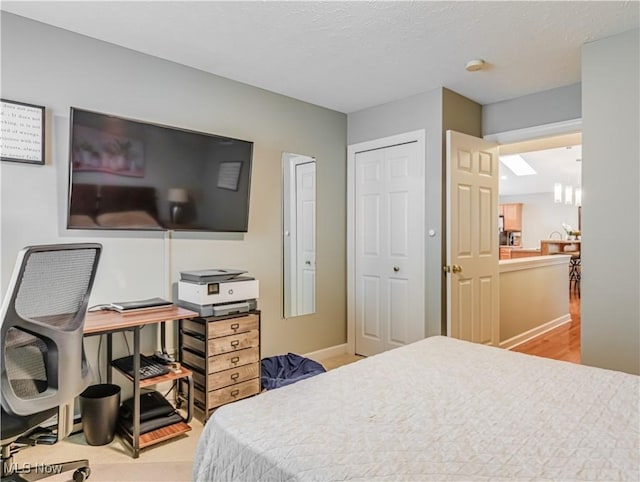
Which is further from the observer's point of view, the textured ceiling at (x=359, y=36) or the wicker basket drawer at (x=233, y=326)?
the wicker basket drawer at (x=233, y=326)

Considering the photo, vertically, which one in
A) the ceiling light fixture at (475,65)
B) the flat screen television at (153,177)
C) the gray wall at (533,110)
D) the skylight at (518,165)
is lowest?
the flat screen television at (153,177)

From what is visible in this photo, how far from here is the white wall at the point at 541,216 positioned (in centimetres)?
1138

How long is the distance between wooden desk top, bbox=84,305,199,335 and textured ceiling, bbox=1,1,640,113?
171 centimetres

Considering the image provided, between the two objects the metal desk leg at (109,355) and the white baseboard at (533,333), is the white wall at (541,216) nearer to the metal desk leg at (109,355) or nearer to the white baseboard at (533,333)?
the white baseboard at (533,333)

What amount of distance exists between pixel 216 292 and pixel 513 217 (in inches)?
444

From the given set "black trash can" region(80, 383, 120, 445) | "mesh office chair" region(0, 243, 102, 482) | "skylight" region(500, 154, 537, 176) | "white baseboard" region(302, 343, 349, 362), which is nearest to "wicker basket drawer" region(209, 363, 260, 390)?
"black trash can" region(80, 383, 120, 445)

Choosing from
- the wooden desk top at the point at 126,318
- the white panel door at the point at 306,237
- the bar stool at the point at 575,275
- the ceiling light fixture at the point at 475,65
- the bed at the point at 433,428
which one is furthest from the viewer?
the bar stool at the point at 575,275

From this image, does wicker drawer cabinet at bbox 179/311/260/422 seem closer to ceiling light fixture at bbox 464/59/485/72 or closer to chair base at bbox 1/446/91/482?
chair base at bbox 1/446/91/482

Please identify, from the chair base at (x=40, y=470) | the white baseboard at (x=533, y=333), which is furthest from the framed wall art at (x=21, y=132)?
the white baseboard at (x=533, y=333)

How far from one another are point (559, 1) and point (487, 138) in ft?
5.80

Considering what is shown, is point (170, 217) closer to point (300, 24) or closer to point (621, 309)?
point (300, 24)

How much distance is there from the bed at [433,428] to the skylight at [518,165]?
902 centimetres

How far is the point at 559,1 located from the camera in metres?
2.19

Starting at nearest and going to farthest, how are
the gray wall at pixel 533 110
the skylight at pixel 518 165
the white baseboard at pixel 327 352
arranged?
the gray wall at pixel 533 110, the white baseboard at pixel 327 352, the skylight at pixel 518 165
